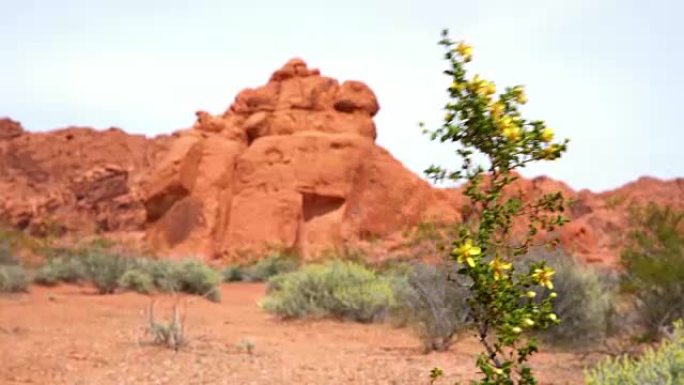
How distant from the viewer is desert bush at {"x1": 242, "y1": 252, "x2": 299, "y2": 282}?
27750 millimetres

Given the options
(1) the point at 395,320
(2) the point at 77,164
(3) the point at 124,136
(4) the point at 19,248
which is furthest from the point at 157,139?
(1) the point at 395,320

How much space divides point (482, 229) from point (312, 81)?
3508 cm

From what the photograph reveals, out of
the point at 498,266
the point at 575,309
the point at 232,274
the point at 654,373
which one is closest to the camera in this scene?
the point at 498,266

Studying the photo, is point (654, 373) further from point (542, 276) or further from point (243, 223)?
point (243, 223)

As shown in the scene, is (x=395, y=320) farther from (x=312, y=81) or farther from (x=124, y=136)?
(x=124, y=136)

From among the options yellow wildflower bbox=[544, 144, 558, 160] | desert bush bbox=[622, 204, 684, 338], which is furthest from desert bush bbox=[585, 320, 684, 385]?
desert bush bbox=[622, 204, 684, 338]

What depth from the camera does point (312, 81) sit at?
37.6m

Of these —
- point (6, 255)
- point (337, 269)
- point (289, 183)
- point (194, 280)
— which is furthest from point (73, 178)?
point (337, 269)

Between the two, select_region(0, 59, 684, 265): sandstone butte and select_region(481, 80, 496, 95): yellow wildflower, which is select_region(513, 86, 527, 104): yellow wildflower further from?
select_region(0, 59, 684, 265): sandstone butte

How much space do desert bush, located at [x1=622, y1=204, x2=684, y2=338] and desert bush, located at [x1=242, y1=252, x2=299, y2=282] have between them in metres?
16.9

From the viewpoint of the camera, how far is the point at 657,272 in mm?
10008

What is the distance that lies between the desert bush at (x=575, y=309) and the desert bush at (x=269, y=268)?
15703 millimetres

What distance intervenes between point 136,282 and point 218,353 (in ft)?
36.4

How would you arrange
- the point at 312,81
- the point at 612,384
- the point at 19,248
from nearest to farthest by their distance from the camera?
the point at 612,384 < the point at 19,248 < the point at 312,81
